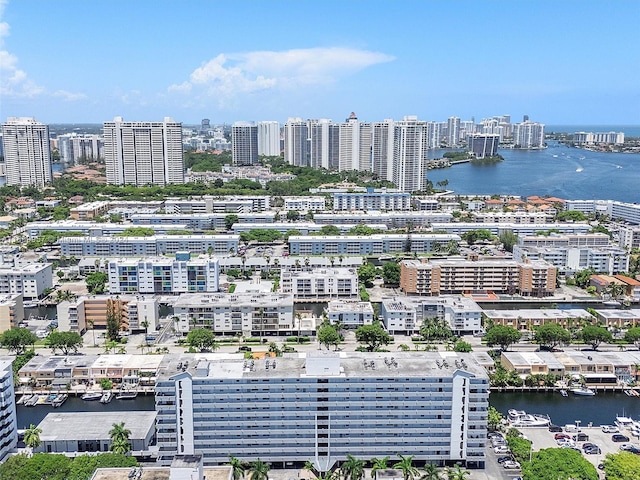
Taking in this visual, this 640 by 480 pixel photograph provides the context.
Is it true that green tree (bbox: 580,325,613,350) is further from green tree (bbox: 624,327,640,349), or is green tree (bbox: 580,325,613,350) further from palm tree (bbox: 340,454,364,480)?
palm tree (bbox: 340,454,364,480)

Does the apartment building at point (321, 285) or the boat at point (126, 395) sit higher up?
the apartment building at point (321, 285)

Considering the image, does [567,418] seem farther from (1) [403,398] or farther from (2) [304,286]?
(2) [304,286]

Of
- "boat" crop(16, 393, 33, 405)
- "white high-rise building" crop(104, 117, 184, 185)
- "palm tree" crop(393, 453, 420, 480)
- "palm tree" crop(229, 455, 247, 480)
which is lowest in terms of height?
"boat" crop(16, 393, 33, 405)

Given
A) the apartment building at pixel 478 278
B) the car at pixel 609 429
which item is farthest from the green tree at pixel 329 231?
the car at pixel 609 429

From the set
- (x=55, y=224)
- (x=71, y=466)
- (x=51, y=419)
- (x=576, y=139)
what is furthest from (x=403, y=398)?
(x=576, y=139)

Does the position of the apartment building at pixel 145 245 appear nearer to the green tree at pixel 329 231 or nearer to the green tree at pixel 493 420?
the green tree at pixel 329 231

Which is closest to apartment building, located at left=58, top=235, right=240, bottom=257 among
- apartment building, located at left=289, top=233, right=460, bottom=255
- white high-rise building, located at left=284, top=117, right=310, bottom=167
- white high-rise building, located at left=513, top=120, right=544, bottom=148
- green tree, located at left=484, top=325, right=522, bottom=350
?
apartment building, located at left=289, top=233, right=460, bottom=255

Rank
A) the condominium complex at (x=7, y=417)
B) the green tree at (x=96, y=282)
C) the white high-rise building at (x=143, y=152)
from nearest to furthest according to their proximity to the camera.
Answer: the condominium complex at (x=7, y=417) < the green tree at (x=96, y=282) < the white high-rise building at (x=143, y=152)

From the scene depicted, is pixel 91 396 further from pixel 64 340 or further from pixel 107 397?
pixel 64 340
